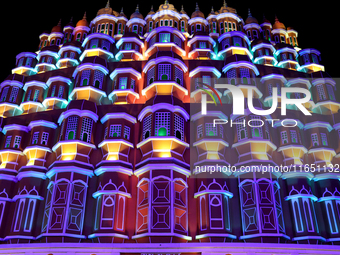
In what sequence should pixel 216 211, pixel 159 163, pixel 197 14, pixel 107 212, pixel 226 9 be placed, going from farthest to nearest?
pixel 226 9 < pixel 197 14 < pixel 159 163 < pixel 107 212 < pixel 216 211

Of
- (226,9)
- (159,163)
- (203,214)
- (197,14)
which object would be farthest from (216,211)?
(226,9)

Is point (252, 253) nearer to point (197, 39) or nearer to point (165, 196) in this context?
point (165, 196)

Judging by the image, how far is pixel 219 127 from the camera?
3384 centimetres

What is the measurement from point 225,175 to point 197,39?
23458mm

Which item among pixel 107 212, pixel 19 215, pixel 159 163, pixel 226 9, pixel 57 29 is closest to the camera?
pixel 107 212

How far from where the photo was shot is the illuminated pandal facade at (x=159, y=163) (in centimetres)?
2872

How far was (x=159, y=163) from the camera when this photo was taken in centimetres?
3058

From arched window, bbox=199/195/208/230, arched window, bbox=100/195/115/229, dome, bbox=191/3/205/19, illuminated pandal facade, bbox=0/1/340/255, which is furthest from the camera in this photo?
dome, bbox=191/3/205/19

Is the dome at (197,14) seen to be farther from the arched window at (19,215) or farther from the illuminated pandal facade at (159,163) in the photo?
the arched window at (19,215)

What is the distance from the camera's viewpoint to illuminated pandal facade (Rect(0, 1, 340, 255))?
2872 cm

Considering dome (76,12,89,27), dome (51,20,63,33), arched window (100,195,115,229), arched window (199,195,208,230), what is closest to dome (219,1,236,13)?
dome (76,12,89,27)

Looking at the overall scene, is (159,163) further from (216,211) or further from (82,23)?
(82,23)

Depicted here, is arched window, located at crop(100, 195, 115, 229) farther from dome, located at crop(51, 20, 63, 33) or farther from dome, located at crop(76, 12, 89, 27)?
dome, located at crop(51, 20, 63, 33)

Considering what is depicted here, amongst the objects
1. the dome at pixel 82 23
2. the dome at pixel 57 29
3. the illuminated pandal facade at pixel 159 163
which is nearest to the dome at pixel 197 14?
the illuminated pandal facade at pixel 159 163
